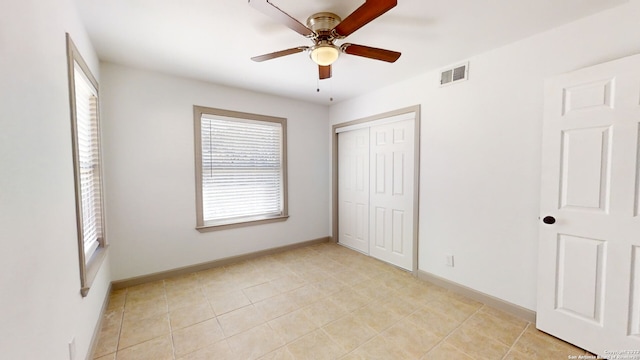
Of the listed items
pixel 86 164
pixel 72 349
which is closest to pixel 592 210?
pixel 72 349

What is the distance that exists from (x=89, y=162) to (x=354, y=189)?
321 centimetres

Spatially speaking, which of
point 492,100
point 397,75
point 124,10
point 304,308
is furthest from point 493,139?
point 124,10

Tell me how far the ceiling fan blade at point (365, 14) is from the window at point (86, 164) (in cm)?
176

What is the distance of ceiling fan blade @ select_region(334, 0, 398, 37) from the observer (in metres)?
1.35

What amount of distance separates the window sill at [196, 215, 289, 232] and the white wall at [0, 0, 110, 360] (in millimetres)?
1599

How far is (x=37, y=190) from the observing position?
1087 mm

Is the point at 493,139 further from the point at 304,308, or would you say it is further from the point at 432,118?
the point at 304,308

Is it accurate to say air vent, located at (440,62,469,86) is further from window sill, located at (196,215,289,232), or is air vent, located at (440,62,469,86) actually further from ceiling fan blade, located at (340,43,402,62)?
window sill, located at (196,215,289,232)

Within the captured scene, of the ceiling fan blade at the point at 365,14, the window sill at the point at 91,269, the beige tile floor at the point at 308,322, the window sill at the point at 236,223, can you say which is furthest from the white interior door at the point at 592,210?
the window sill at the point at 91,269

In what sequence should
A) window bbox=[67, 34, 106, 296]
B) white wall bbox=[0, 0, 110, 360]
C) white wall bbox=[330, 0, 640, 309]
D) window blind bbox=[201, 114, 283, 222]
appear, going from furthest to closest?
window blind bbox=[201, 114, 283, 222], white wall bbox=[330, 0, 640, 309], window bbox=[67, 34, 106, 296], white wall bbox=[0, 0, 110, 360]

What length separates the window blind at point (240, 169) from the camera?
325 cm

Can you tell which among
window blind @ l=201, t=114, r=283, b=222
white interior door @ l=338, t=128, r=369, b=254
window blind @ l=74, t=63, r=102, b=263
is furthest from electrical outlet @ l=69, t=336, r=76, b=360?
white interior door @ l=338, t=128, r=369, b=254

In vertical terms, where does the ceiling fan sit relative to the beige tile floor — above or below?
above

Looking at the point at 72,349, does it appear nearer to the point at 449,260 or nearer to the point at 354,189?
the point at 449,260
